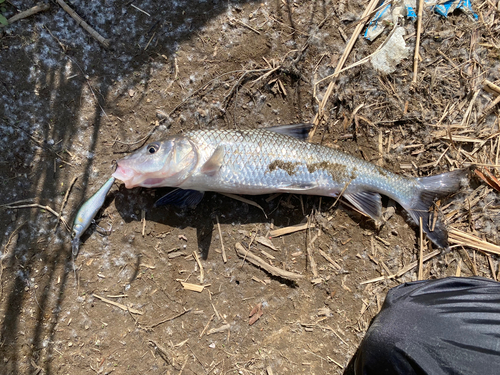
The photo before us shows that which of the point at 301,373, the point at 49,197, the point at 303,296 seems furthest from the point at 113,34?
the point at 301,373

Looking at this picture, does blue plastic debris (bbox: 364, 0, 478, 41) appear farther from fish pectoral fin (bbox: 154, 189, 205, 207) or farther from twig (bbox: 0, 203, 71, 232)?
twig (bbox: 0, 203, 71, 232)

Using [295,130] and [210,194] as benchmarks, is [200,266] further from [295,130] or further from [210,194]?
[295,130]

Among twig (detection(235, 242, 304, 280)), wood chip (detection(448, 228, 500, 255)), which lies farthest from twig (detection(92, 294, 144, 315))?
wood chip (detection(448, 228, 500, 255))

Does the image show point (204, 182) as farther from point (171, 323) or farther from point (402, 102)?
point (402, 102)

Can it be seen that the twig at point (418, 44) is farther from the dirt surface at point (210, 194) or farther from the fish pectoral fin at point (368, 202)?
the fish pectoral fin at point (368, 202)

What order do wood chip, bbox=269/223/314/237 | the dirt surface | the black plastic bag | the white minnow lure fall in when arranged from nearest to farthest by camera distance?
the black plastic bag < the white minnow lure < the dirt surface < wood chip, bbox=269/223/314/237

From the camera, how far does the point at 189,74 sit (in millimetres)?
3439

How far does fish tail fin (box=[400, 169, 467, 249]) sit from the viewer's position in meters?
3.41

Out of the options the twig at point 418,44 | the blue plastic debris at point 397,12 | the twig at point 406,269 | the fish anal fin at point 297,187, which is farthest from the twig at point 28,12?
the twig at point 406,269

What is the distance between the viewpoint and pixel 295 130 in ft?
11.1

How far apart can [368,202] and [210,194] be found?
5.83 ft

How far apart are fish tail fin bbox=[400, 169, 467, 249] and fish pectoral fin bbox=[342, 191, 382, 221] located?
305 mm

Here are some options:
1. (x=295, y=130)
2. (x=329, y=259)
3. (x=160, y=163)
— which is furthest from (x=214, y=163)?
(x=329, y=259)

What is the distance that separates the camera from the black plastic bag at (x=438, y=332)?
8.18ft
